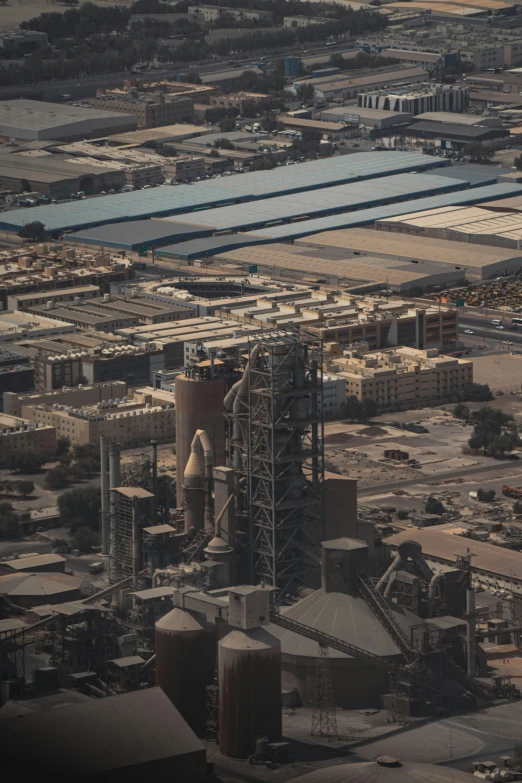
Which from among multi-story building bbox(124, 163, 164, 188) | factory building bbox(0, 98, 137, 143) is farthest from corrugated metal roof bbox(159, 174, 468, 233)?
factory building bbox(0, 98, 137, 143)

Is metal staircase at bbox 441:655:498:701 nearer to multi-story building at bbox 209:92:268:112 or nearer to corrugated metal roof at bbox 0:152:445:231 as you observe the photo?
corrugated metal roof at bbox 0:152:445:231

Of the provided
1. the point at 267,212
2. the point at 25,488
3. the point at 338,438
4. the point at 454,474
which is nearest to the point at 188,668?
the point at 25,488

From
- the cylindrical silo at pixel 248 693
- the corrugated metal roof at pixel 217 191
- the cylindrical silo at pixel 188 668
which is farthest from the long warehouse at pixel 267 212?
the cylindrical silo at pixel 248 693

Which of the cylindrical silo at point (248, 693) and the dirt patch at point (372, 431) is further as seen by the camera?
the dirt patch at point (372, 431)

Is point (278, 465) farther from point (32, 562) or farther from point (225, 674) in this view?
point (225, 674)

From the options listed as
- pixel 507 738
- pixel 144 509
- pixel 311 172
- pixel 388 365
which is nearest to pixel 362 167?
pixel 311 172

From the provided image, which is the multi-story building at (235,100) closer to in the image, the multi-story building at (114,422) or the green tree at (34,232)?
the green tree at (34,232)
